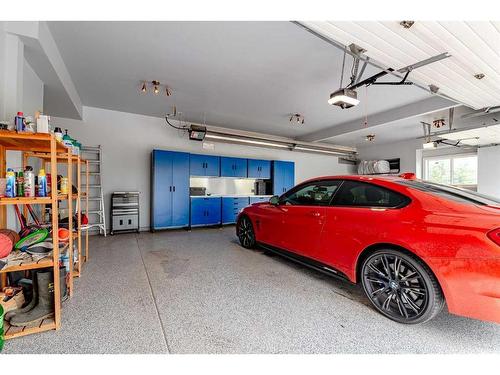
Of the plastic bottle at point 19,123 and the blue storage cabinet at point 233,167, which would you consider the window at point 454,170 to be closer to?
the blue storage cabinet at point 233,167

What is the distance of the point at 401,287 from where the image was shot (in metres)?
1.80

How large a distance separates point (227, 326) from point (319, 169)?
831 centimetres

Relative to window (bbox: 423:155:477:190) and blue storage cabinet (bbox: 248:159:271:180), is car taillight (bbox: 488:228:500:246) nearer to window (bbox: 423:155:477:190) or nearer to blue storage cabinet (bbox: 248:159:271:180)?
blue storage cabinet (bbox: 248:159:271:180)

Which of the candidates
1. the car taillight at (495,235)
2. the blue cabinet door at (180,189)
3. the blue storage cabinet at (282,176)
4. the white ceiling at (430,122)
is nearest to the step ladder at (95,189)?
the blue cabinet door at (180,189)

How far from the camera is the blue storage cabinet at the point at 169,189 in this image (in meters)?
5.36

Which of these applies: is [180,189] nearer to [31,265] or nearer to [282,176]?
[282,176]

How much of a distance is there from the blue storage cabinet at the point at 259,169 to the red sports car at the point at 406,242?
4.22 meters

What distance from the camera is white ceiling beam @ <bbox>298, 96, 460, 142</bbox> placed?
14.3ft

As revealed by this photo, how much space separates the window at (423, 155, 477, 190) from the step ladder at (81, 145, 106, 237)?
33.5 ft

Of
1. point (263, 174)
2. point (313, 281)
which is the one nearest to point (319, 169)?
point (263, 174)

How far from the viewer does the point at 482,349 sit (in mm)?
1476

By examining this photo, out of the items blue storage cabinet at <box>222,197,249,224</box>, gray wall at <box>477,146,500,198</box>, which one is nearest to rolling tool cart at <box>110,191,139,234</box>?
blue storage cabinet at <box>222,197,249,224</box>
